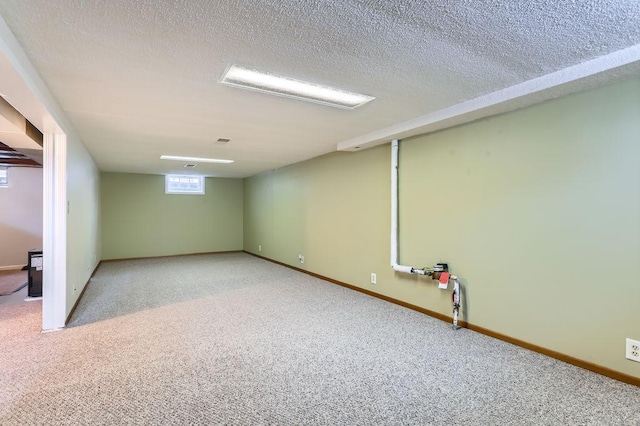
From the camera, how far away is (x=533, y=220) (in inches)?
107

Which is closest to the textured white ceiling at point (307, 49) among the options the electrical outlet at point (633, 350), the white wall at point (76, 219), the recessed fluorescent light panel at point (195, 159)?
the white wall at point (76, 219)

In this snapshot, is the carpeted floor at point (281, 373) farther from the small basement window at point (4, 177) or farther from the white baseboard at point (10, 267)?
the small basement window at point (4, 177)

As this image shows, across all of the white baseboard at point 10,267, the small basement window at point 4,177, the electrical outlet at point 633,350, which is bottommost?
the white baseboard at point 10,267

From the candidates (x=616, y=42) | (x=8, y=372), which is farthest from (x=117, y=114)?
(x=616, y=42)

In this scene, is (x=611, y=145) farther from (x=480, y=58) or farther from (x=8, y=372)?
(x=8, y=372)

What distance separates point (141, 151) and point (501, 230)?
5065mm

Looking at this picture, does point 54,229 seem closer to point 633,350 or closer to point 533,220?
point 533,220

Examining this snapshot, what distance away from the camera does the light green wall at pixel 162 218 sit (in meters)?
7.59

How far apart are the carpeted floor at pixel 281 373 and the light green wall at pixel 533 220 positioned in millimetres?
292

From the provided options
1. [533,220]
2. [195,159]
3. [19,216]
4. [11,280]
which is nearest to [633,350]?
[533,220]

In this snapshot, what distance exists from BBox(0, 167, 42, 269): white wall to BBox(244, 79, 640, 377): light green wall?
22.6 ft

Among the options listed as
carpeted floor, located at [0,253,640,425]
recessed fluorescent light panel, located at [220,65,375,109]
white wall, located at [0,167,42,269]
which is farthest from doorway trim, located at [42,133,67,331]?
white wall, located at [0,167,42,269]

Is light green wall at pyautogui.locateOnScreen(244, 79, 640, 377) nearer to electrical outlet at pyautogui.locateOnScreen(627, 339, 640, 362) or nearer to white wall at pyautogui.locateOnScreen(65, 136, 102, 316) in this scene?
electrical outlet at pyautogui.locateOnScreen(627, 339, 640, 362)

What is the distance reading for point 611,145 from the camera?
229cm
